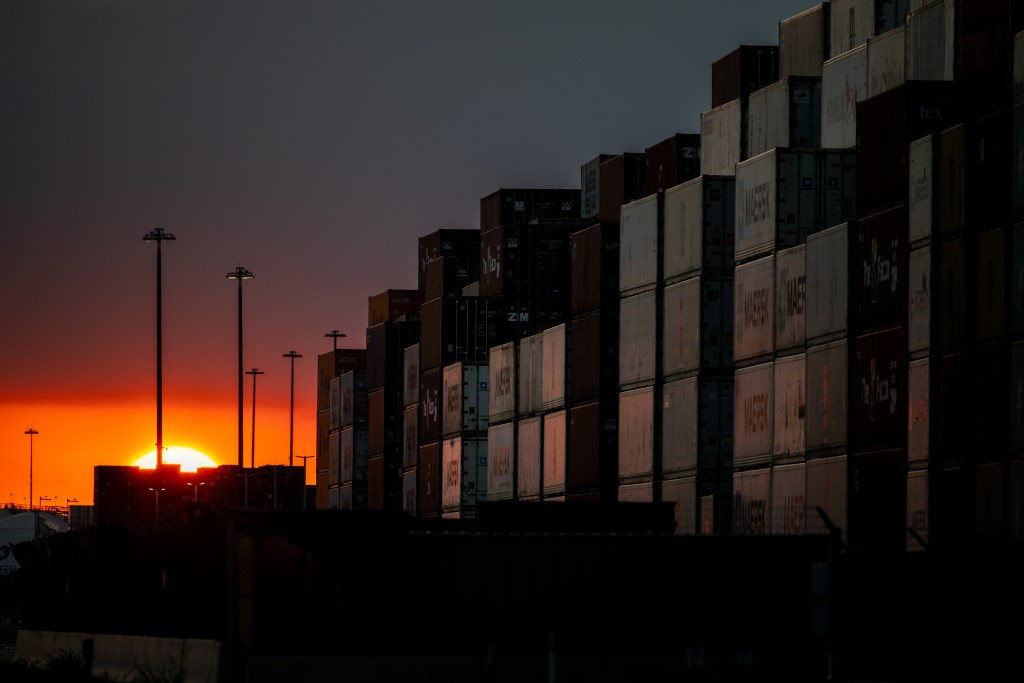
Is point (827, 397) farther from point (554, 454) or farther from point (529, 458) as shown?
point (529, 458)

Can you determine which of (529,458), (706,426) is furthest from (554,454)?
(706,426)

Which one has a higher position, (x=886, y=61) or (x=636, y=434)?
(x=886, y=61)

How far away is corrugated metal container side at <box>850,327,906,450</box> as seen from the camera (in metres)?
42.8

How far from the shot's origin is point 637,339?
199 feet

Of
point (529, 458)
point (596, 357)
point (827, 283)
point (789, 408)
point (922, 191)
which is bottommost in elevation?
point (529, 458)

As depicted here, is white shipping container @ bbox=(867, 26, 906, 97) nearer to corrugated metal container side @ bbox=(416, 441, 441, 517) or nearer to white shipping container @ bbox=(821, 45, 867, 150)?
white shipping container @ bbox=(821, 45, 867, 150)

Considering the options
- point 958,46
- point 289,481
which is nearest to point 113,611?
point 958,46

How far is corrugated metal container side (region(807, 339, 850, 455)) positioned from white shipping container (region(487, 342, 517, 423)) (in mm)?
28243

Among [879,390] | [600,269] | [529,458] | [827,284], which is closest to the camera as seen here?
[879,390]

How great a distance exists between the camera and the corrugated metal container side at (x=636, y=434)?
5919 centimetres

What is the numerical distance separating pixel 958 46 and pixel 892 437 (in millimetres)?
10087

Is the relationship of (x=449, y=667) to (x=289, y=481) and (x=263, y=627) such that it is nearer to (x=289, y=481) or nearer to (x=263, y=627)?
(x=263, y=627)

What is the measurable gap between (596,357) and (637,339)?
4.66m

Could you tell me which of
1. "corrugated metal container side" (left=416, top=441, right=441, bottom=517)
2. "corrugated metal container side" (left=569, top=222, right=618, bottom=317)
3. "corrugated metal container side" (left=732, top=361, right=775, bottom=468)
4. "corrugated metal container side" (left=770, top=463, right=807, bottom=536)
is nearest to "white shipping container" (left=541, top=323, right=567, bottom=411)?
"corrugated metal container side" (left=569, top=222, right=618, bottom=317)
